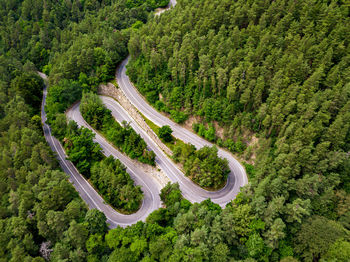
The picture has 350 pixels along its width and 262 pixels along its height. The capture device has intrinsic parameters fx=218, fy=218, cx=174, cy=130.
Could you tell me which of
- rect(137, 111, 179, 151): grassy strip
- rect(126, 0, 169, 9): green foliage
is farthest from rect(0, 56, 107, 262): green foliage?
rect(126, 0, 169, 9): green foliage

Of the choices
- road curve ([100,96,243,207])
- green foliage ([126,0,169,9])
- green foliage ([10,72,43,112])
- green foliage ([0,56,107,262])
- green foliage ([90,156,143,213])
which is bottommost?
road curve ([100,96,243,207])

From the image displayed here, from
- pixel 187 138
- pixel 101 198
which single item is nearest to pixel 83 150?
pixel 101 198

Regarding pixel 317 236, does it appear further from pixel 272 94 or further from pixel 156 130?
pixel 156 130

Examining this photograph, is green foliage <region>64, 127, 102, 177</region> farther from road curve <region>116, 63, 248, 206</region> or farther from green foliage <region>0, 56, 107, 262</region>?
road curve <region>116, 63, 248, 206</region>

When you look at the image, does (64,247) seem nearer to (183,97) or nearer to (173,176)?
(173,176)

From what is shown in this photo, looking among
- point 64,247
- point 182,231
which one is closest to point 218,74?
point 182,231

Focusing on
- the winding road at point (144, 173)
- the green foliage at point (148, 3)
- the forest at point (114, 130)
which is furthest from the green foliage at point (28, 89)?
the green foliage at point (148, 3)
